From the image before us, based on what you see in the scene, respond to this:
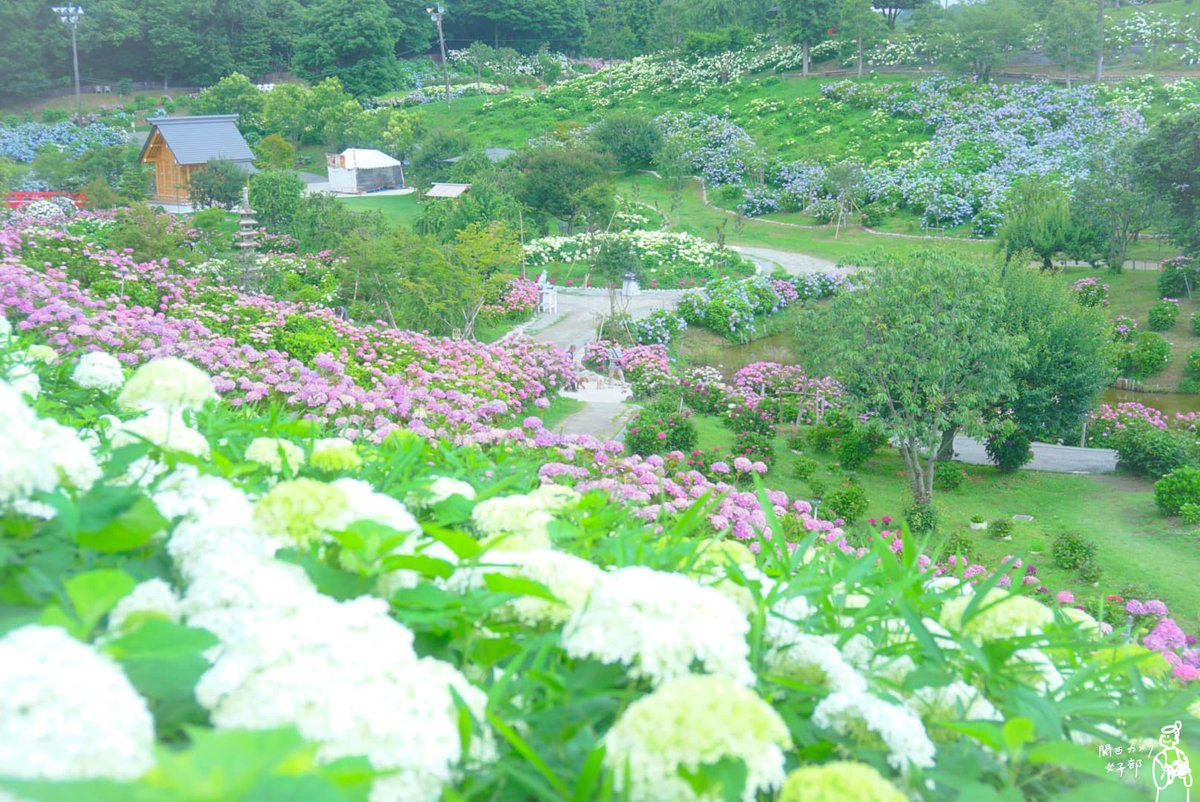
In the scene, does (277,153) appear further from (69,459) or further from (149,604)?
(149,604)

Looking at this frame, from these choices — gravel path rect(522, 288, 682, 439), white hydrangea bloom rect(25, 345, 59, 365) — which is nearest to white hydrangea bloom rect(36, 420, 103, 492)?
white hydrangea bloom rect(25, 345, 59, 365)

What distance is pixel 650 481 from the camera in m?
6.32

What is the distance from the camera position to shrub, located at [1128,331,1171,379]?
17375 millimetres

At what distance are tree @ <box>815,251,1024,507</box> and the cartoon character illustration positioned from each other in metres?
9.66

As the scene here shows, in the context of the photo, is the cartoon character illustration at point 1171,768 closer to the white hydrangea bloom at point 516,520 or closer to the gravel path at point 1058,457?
the white hydrangea bloom at point 516,520

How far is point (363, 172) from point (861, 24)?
19726mm

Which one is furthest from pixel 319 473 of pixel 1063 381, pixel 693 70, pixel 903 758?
pixel 693 70

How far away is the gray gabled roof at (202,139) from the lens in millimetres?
30969

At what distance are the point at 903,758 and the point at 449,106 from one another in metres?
46.3

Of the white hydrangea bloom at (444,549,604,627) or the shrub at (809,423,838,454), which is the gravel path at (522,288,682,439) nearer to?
the shrub at (809,423,838,454)

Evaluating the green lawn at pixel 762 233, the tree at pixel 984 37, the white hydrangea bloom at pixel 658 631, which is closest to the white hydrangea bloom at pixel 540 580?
the white hydrangea bloom at pixel 658 631

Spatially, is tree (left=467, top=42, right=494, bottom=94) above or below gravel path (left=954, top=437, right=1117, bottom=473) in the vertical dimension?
above

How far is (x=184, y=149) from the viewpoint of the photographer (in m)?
31.1

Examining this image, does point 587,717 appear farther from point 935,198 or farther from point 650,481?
point 935,198
